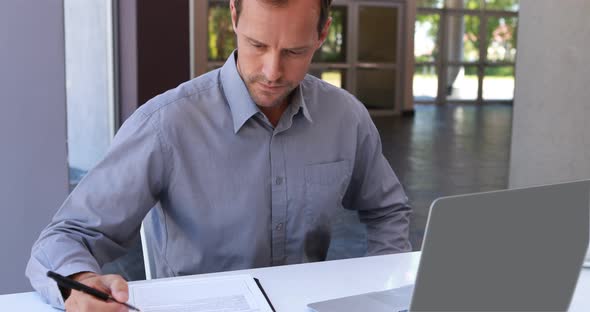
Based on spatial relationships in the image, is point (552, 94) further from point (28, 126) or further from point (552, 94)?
point (28, 126)

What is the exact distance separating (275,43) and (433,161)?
23.5ft

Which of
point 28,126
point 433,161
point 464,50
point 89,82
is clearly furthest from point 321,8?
point 464,50

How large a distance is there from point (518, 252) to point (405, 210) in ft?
3.26

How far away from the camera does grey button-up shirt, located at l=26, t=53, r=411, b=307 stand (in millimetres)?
1578

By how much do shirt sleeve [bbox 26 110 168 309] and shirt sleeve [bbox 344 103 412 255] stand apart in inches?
23.1

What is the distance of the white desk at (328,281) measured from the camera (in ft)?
4.45

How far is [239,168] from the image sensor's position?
171cm

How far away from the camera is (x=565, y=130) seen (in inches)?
192

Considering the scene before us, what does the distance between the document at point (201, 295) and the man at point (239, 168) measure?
0.49ft

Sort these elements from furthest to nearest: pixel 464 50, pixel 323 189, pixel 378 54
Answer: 1. pixel 464 50
2. pixel 378 54
3. pixel 323 189

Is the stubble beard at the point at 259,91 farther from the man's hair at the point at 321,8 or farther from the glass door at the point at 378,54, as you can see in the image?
the glass door at the point at 378,54

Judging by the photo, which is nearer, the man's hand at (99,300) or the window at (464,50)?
the man's hand at (99,300)

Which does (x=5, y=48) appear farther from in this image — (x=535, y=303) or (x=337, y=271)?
(x=535, y=303)

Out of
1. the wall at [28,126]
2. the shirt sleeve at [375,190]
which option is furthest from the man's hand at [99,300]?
the wall at [28,126]
